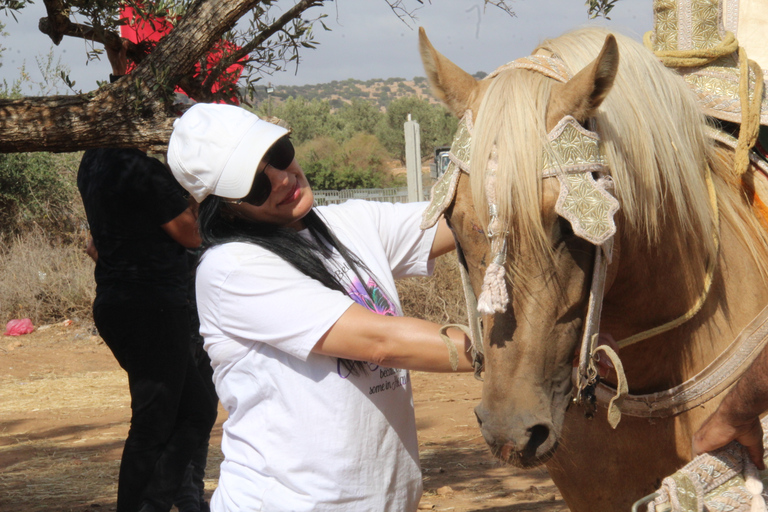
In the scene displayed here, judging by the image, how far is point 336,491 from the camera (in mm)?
1861

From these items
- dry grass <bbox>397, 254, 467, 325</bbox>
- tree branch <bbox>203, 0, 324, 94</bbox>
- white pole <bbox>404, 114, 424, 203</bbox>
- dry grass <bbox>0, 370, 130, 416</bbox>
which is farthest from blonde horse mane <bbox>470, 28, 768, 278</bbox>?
white pole <bbox>404, 114, 424, 203</bbox>

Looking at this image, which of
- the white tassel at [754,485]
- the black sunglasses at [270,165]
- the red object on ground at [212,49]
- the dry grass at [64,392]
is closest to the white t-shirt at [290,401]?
the black sunglasses at [270,165]

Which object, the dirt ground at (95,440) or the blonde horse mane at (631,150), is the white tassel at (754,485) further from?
the dirt ground at (95,440)

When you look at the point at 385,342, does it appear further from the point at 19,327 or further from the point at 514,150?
the point at 19,327

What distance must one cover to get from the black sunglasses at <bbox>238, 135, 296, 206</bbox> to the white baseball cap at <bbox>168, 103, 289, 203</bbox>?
0.04m

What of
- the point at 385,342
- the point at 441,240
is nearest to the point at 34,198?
the point at 441,240

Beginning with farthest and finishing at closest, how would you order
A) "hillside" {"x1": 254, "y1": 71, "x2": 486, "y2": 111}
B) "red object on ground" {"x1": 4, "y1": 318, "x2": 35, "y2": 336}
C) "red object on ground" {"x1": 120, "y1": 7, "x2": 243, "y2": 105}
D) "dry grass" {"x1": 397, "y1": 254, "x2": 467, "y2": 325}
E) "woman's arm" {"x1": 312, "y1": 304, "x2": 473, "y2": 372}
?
→ "hillside" {"x1": 254, "y1": 71, "x2": 486, "y2": 111}, "red object on ground" {"x1": 4, "y1": 318, "x2": 35, "y2": 336}, "dry grass" {"x1": 397, "y1": 254, "x2": 467, "y2": 325}, "red object on ground" {"x1": 120, "y1": 7, "x2": 243, "y2": 105}, "woman's arm" {"x1": 312, "y1": 304, "x2": 473, "y2": 372}

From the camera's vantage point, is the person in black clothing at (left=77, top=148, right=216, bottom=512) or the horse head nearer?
the horse head

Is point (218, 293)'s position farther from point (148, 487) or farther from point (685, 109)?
point (148, 487)

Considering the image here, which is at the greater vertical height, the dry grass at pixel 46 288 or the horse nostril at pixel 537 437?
the horse nostril at pixel 537 437

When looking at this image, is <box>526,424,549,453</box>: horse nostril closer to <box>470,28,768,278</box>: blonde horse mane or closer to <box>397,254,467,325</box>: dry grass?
<box>470,28,768,278</box>: blonde horse mane

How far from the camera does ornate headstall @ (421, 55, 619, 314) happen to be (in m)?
1.47

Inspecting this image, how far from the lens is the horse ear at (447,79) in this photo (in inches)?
70.4

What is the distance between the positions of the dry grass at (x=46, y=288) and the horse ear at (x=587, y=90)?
9865 mm
